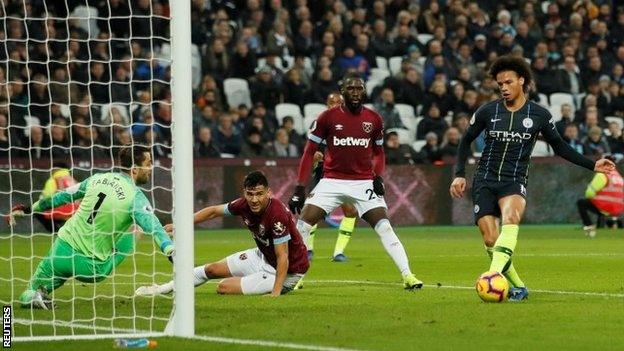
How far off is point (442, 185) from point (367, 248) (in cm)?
552

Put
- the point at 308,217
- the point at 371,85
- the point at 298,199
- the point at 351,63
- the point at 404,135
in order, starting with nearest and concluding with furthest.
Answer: the point at 298,199, the point at 308,217, the point at 404,135, the point at 351,63, the point at 371,85

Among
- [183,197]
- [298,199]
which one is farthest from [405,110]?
[183,197]

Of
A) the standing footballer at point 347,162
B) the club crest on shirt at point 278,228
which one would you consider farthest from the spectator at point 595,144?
the club crest on shirt at point 278,228

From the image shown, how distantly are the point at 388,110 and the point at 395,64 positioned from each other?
82.4 inches

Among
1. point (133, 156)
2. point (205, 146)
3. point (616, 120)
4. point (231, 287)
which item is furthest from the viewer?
point (616, 120)

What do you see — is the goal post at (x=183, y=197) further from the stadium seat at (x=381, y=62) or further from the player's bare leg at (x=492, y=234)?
the stadium seat at (x=381, y=62)

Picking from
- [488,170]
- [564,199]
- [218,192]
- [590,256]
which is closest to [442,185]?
[564,199]

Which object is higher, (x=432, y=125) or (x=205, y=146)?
(x=432, y=125)

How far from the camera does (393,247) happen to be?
13414 millimetres

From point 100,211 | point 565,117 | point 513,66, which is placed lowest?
point 565,117

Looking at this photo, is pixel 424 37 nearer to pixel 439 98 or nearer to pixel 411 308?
pixel 439 98

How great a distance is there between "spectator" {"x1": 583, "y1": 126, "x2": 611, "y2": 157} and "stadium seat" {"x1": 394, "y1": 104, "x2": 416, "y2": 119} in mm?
3328

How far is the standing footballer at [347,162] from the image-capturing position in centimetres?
1398

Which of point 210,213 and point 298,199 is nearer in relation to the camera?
point 210,213
